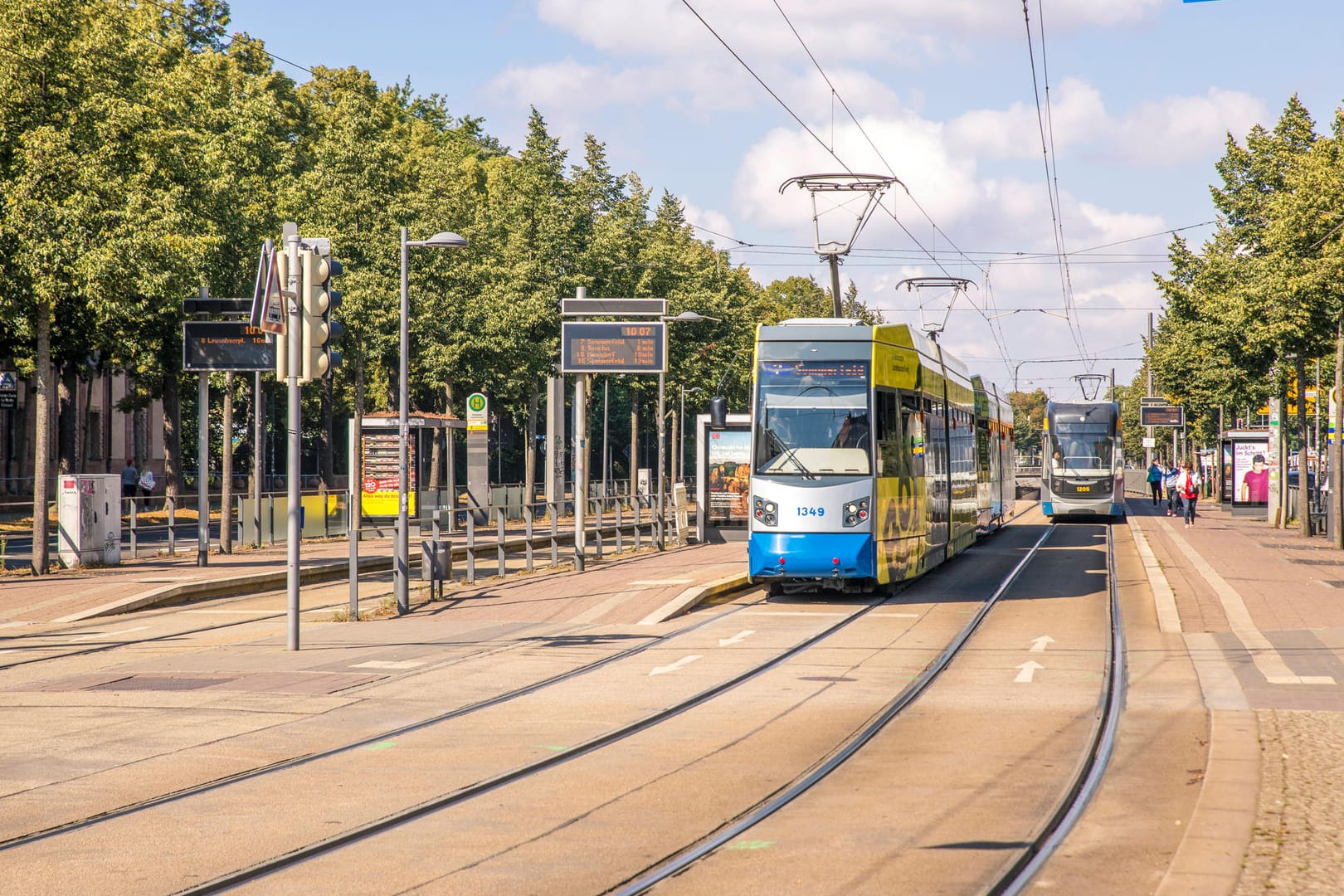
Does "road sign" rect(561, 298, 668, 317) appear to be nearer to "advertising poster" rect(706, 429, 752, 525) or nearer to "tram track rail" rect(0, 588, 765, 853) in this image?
"advertising poster" rect(706, 429, 752, 525)

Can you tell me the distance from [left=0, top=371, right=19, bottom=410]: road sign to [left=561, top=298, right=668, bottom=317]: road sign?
19.9 meters

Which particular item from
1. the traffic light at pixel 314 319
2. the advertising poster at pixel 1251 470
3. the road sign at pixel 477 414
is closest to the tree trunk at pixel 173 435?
the road sign at pixel 477 414

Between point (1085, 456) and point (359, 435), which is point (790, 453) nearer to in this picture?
point (359, 435)

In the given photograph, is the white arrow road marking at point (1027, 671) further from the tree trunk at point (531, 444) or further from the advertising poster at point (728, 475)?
the tree trunk at point (531, 444)

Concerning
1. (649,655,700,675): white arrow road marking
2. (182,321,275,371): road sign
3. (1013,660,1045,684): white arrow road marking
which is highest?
(182,321,275,371): road sign

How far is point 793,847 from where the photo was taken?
668 centimetres

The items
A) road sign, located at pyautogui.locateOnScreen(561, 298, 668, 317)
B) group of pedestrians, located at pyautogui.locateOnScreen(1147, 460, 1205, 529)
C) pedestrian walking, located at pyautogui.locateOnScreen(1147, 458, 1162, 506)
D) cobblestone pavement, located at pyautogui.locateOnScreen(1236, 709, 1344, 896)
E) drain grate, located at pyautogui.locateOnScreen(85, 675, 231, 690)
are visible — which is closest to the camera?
cobblestone pavement, located at pyautogui.locateOnScreen(1236, 709, 1344, 896)

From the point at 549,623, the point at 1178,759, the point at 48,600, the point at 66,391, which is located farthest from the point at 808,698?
the point at 66,391

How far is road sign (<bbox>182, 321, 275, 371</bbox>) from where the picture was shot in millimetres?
27359

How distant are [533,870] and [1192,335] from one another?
38.8 m

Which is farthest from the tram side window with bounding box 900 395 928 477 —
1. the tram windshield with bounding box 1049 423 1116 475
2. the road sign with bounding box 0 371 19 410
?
→ the road sign with bounding box 0 371 19 410

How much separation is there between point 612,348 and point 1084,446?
66.1 feet

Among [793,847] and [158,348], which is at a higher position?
[158,348]

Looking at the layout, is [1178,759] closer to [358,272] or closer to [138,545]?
[138,545]
